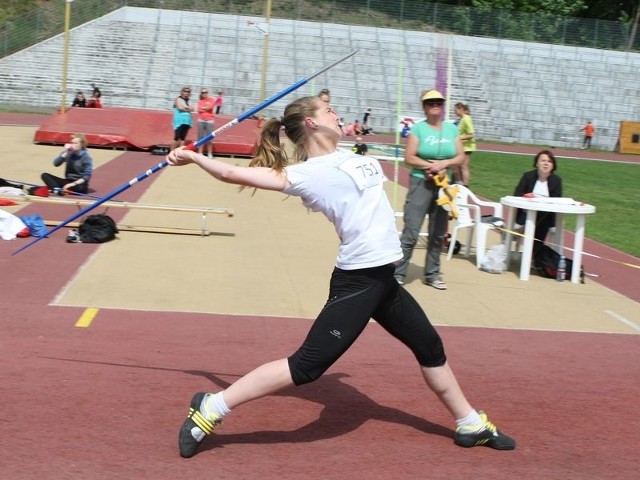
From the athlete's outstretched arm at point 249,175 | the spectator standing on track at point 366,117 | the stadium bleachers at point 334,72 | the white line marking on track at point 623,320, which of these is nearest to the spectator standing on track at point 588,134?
the stadium bleachers at point 334,72

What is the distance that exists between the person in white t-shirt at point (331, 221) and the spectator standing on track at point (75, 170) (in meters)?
9.02

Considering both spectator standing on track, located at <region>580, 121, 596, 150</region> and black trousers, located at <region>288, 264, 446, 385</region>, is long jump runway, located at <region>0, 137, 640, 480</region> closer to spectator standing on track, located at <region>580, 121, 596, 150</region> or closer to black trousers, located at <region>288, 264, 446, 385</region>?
black trousers, located at <region>288, 264, 446, 385</region>

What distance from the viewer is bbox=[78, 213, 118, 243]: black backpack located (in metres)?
10.0

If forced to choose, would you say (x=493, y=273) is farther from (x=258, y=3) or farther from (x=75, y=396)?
(x=258, y=3)

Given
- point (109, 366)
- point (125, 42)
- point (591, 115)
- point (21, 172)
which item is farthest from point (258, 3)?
point (109, 366)

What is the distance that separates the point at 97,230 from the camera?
33.1ft

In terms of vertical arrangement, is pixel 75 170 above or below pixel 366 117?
below

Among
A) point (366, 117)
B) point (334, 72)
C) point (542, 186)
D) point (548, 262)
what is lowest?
point (548, 262)

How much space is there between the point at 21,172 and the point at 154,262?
8.15 meters

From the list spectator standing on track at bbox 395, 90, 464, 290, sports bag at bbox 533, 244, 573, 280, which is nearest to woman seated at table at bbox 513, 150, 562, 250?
sports bag at bbox 533, 244, 573, 280

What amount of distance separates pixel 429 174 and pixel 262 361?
3.28 m

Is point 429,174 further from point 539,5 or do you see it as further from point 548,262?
point 539,5

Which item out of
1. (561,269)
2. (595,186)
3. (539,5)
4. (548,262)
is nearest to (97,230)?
(548,262)

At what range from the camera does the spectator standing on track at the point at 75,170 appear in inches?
519
